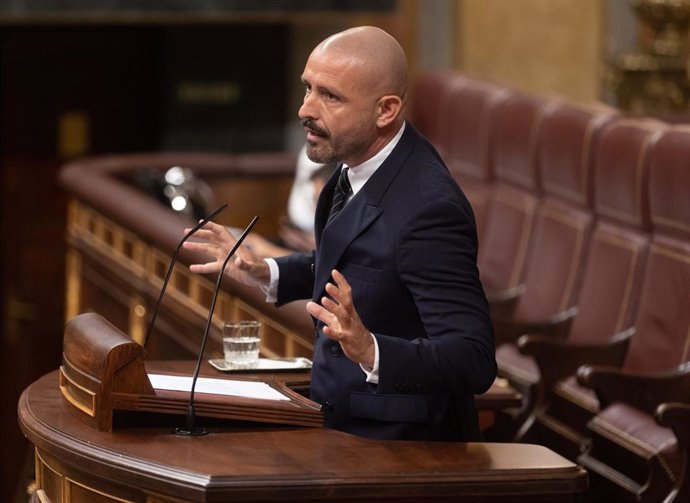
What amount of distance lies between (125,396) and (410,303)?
503 mm

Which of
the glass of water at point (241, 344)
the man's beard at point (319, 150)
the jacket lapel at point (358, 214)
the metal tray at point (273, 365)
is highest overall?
the man's beard at point (319, 150)

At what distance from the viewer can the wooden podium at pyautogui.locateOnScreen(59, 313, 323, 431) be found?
232 centimetres

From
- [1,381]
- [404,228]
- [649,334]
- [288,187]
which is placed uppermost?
[404,228]

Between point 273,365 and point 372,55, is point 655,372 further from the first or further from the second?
point 372,55

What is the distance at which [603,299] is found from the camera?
4.55 metres

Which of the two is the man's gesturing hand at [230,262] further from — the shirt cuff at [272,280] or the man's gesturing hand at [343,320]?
the man's gesturing hand at [343,320]

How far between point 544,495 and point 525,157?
3369mm

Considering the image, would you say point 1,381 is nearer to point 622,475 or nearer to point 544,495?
point 622,475

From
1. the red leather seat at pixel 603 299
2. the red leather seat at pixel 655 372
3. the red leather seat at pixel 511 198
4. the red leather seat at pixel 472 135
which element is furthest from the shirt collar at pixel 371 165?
the red leather seat at pixel 472 135

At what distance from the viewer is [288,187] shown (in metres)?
7.15

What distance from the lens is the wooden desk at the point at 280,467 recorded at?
6.93 ft

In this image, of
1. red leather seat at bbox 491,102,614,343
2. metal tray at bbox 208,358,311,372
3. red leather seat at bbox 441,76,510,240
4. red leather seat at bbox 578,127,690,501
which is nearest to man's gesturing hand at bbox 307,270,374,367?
metal tray at bbox 208,358,311,372

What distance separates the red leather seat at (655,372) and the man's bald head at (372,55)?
167 centimetres

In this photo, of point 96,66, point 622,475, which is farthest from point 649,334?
point 96,66
